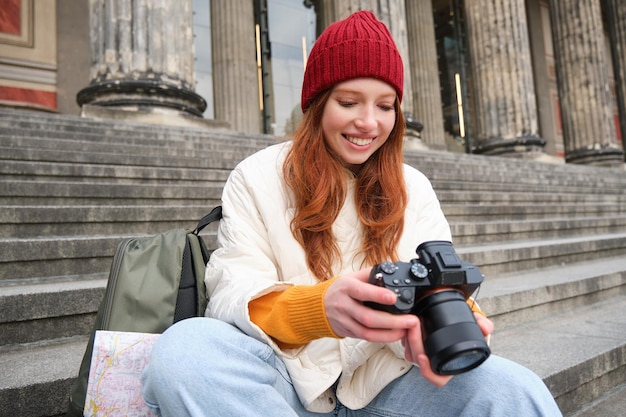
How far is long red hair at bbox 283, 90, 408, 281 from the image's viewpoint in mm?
1176

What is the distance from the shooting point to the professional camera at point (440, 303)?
702 mm

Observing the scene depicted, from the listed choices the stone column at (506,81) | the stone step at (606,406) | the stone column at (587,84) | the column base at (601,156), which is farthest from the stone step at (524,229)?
the stone column at (587,84)

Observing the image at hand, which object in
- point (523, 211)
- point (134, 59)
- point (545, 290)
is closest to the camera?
point (545, 290)

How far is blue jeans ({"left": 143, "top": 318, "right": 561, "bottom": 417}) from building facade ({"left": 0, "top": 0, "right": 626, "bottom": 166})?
4467 millimetres

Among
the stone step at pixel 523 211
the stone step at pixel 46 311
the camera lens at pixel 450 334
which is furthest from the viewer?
the stone step at pixel 523 211

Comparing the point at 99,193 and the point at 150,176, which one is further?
the point at 150,176

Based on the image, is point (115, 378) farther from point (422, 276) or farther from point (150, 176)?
point (150, 176)

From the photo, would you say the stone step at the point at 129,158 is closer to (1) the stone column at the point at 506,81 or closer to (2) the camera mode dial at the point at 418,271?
(2) the camera mode dial at the point at 418,271

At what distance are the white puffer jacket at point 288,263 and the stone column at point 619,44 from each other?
15.1 meters

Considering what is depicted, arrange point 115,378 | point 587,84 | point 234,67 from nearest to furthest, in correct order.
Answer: point 115,378
point 234,67
point 587,84

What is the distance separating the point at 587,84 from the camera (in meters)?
11.2

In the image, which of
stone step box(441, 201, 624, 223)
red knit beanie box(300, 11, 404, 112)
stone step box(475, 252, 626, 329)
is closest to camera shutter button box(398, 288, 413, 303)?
red knit beanie box(300, 11, 404, 112)

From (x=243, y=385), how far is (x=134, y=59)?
4.94m

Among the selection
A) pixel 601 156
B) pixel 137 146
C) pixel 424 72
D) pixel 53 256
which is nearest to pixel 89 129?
pixel 137 146
